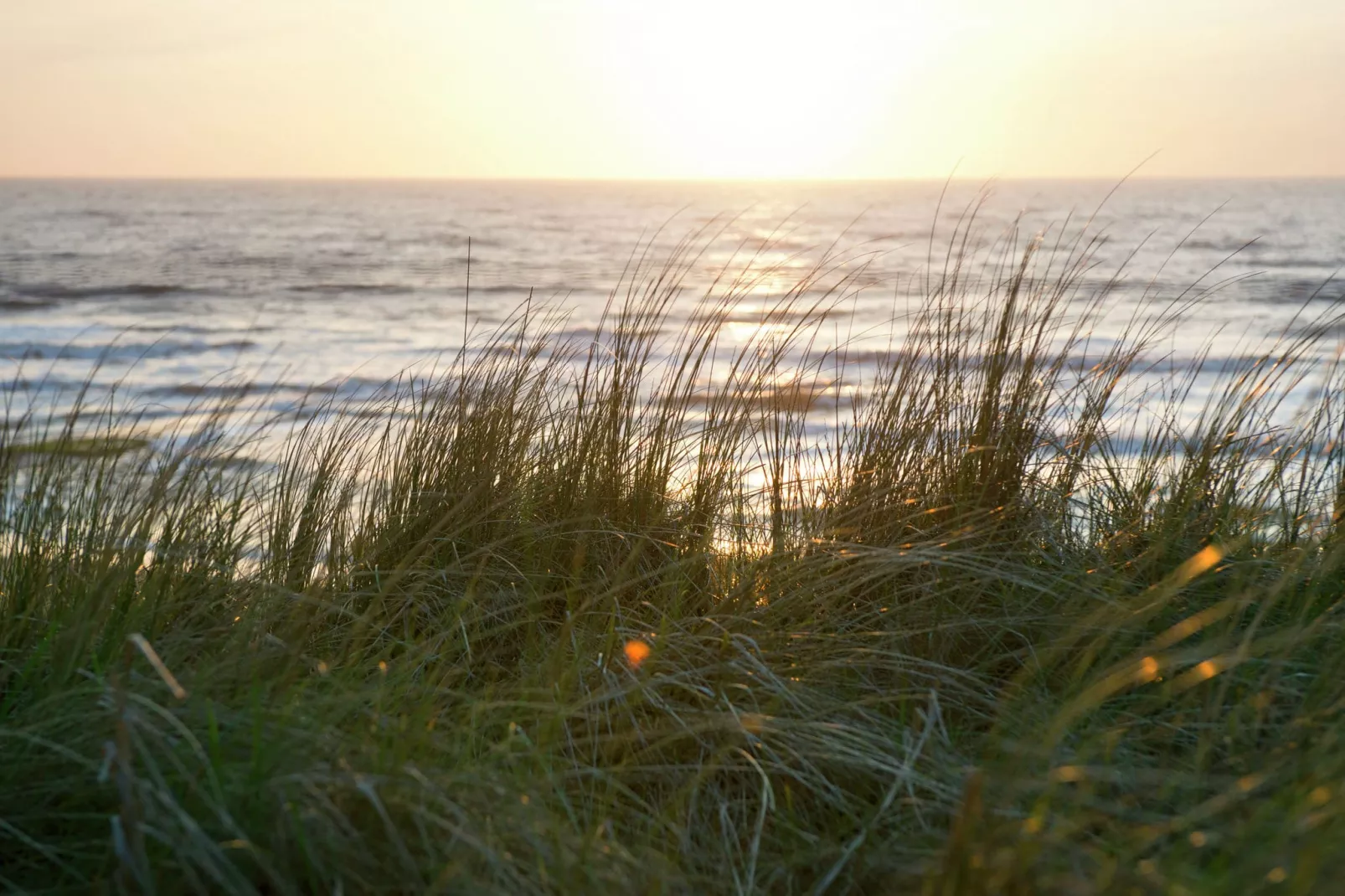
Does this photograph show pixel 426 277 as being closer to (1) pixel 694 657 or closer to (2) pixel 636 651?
(2) pixel 636 651

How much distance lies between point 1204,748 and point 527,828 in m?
0.89

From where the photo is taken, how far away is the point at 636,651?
187 centimetres

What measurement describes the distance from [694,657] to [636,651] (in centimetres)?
14

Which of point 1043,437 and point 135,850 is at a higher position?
point 1043,437

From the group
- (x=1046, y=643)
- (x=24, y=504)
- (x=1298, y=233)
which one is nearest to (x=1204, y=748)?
(x=1046, y=643)

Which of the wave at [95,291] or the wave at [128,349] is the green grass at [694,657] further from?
the wave at [95,291]

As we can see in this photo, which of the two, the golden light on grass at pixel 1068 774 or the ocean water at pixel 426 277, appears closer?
the golden light on grass at pixel 1068 774

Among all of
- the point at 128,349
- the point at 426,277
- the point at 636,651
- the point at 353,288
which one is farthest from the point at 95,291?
the point at 636,651

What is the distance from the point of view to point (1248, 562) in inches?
72.7

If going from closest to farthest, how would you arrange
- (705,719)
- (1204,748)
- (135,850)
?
(135,850) < (1204,748) < (705,719)

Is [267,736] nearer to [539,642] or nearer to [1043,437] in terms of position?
[539,642]

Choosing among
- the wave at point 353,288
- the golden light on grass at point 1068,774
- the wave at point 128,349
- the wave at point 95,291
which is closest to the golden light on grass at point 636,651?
the golden light on grass at point 1068,774

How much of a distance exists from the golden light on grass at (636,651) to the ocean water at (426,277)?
78 cm

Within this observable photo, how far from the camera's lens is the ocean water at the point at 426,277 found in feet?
16.7
